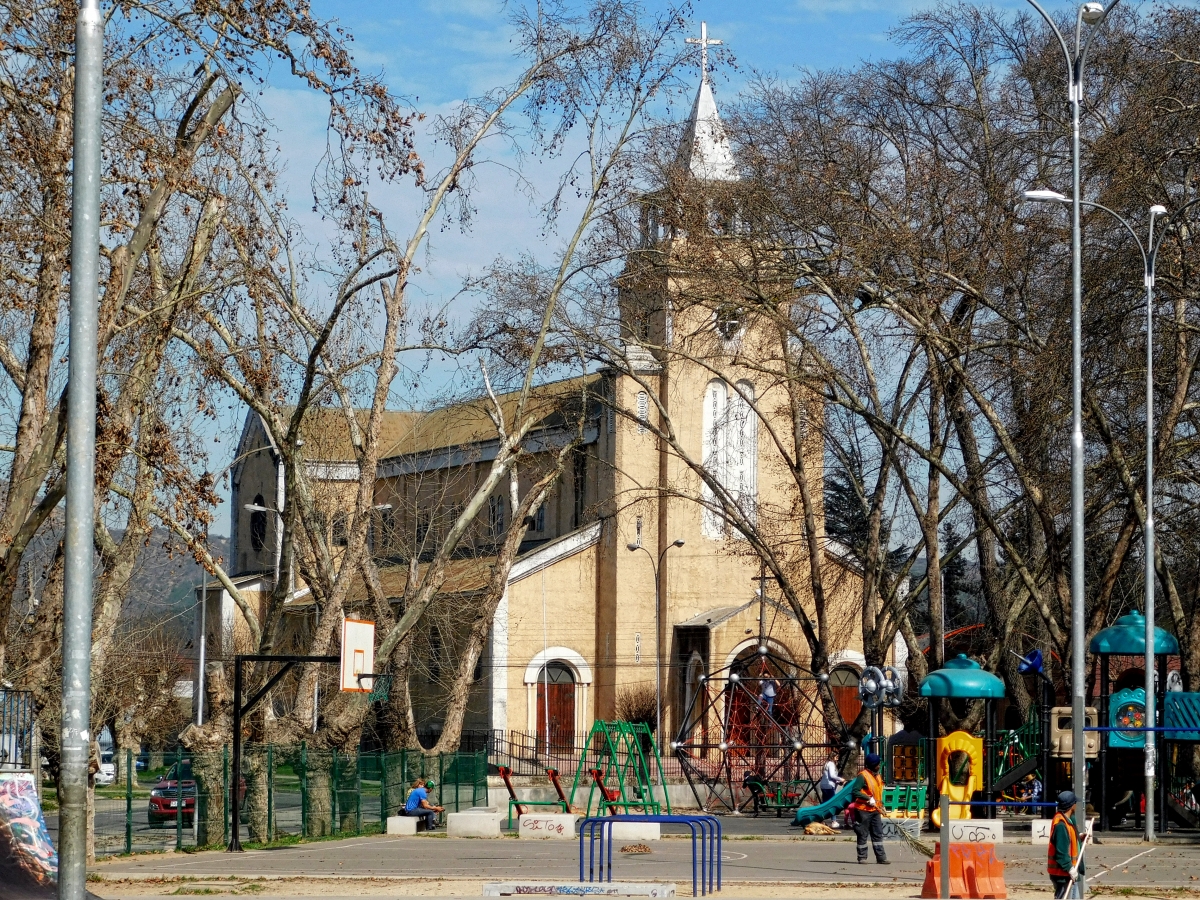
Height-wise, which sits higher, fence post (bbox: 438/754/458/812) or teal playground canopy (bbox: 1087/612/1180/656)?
teal playground canopy (bbox: 1087/612/1180/656)

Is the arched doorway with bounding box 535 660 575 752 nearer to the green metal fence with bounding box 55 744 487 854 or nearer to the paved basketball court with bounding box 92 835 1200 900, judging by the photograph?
the green metal fence with bounding box 55 744 487 854

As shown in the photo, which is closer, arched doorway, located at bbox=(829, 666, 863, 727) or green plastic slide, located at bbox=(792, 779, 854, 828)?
green plastic slide, located at bbox=(792, 779, 854, 828)

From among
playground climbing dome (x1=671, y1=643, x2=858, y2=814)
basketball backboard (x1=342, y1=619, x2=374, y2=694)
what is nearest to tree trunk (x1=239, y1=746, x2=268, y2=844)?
basketball backboard (x1=342, y1=619, x2=374, y2=694)

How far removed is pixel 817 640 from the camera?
3662cm

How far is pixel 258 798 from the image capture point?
2847cm

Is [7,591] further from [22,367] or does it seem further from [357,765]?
[357,765]

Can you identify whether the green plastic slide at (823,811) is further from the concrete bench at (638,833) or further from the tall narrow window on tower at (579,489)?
the tall narrow window on tower at (579,489)

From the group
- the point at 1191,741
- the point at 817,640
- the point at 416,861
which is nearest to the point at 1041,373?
the point at 1191,741

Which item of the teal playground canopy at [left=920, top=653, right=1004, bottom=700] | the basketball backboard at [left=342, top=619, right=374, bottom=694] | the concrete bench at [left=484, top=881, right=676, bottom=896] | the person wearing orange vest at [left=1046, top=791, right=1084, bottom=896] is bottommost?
the concrete bench at [left=484, top=881, right=676, bottom=896]

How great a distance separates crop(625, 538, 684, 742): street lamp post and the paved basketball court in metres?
22.7

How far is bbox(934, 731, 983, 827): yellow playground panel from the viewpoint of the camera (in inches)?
1179

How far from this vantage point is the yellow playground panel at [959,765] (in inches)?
1179

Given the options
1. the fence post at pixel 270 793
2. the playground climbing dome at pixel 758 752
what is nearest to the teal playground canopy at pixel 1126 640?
the playground climbing dome at pixel 758 752

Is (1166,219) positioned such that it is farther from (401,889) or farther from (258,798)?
(258,798)
